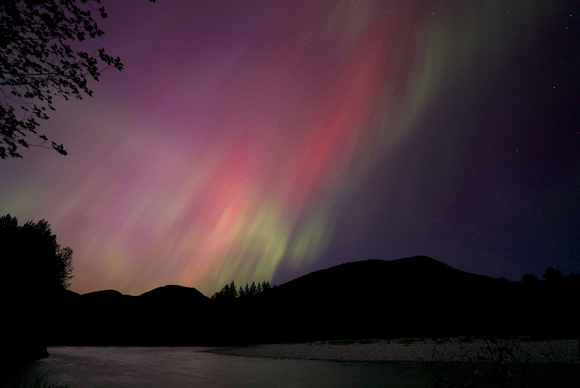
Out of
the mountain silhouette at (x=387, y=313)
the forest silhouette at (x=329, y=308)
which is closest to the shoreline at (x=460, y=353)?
the forest silhouette at (x=329, y=308)

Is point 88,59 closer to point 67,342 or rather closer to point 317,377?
point 317,377

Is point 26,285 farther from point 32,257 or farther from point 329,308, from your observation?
point 329,308

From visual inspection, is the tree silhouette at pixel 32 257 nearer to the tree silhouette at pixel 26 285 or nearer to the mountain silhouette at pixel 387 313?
the tree silhouette at pixel 26 285

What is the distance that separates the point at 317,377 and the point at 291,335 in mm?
121604

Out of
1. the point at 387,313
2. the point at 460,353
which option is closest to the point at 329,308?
the point at 387,313

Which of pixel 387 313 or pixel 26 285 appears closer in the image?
pixel 26 285

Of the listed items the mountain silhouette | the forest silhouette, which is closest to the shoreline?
the forest silhouette

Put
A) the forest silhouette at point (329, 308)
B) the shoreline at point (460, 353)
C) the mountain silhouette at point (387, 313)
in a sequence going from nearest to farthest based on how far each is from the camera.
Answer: the shoreline at point (460, 353) < the forest silhouette at point (329, 308) < the mountain silhouette at point (387, 313)

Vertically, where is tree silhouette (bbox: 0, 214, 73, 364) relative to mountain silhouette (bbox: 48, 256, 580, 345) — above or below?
below

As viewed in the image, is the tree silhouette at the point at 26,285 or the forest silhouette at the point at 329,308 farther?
the forest silhouette at the point at 329,308

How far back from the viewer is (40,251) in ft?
166

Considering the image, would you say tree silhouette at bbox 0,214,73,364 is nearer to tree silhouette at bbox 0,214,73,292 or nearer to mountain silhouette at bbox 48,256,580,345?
tree silhouette at bbox 0,214,73,292

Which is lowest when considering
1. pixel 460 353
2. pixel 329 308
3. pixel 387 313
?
pixel 460 353

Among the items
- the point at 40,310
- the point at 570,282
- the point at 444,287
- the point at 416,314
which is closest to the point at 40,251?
the point at 40,310
